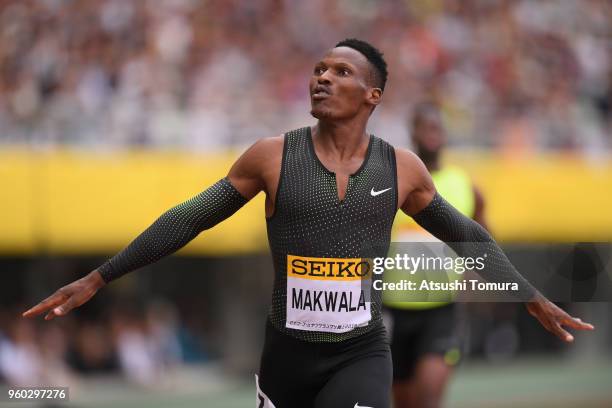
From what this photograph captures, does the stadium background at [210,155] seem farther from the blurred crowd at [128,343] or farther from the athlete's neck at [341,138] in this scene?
the athlete's neck at [341,138]

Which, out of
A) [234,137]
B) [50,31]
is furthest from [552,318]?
[50,31]

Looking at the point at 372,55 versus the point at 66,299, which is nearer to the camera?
the point at 66,299

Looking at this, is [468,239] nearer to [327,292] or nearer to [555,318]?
[555,318]

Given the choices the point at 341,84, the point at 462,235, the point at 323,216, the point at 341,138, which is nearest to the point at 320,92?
the point at 341,84

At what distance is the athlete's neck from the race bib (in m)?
0.49

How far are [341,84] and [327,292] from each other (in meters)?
0.90


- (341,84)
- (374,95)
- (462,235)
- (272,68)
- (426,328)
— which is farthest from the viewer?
(272,68)

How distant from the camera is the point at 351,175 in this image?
479cm

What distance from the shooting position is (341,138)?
485 centimetres

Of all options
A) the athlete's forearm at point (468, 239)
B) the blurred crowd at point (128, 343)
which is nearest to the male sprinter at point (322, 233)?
the athlete's forearm at point (468, 239)

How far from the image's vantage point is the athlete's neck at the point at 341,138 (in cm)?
483

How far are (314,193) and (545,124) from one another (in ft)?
40.8

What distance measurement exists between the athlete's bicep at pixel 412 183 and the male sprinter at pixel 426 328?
2121 mm

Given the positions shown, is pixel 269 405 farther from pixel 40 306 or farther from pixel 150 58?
pixel 150 58
